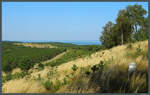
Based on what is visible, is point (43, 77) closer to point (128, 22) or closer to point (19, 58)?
point (128, 22)

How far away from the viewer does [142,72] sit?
293cm

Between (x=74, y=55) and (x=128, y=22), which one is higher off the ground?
(x=128, y=22)


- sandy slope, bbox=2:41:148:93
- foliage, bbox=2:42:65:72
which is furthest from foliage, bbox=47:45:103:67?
sandy slope, bbox=2:41:148:93

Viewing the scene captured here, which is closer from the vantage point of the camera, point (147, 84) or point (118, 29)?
point (147, 84)

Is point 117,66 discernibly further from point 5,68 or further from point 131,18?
point 131,18

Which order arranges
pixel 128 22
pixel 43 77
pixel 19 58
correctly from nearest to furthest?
pixel 43 77 → pixel 128 22 → pixel 19 58

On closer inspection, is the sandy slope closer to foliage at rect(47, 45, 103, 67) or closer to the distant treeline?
foliage at rect(47, 45, 103, 67)

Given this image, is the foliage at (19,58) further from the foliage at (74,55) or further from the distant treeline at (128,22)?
the distant treeline at (128,22)

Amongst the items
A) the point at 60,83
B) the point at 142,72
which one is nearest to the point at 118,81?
the point at 142,72

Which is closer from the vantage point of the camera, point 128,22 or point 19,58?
A: point 128,22

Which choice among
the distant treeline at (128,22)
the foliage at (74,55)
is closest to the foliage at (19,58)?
the foliage at (74,55)

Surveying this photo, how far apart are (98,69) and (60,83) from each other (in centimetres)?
88

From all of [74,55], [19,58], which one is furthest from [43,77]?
[19,58]

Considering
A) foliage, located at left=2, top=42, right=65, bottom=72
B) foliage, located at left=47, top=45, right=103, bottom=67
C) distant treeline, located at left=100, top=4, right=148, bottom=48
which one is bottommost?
foliage, located at left=2, top=42, right=65, bottom=72
